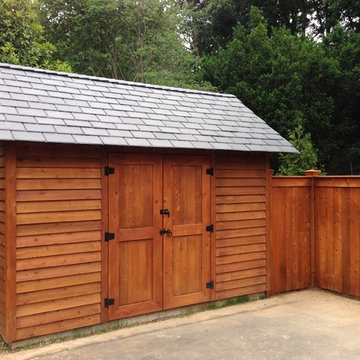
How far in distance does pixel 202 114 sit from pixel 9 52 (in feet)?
17.2

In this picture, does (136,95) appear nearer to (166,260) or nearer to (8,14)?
(166,260)

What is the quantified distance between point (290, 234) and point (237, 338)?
8.00ft

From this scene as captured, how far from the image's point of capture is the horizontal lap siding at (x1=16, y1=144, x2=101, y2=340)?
14.2 ft

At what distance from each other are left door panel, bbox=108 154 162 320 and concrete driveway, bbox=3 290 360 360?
0.35 meters

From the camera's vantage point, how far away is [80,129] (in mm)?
4645

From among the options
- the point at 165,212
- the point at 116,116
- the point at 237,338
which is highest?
the point at 116,116

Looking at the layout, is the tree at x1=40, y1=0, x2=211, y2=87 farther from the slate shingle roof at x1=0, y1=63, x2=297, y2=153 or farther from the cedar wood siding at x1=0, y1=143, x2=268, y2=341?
the cedar wood siding at x1=0, y1=143, x2=268, y2=341

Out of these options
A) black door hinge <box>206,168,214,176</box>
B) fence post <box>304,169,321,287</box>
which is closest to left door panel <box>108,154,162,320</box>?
black door hinge <box>206,168,214,176</box>

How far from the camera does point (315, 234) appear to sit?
6773 millimetres

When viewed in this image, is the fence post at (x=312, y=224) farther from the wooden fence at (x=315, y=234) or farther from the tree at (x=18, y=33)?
the tree at (x=18, y=33)

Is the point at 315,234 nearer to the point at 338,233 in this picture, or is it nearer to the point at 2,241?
the point at 338,233

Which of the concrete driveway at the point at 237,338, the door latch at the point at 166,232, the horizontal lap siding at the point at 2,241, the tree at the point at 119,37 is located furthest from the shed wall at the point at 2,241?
the tree at the point at 119,37

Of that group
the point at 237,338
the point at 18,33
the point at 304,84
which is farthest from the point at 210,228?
the point at 304,84

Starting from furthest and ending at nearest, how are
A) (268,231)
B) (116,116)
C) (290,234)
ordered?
(290,234)
(268,231)
(116,116)
